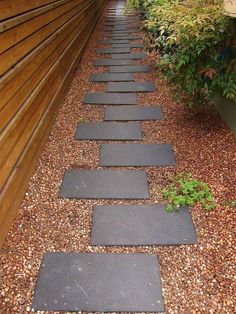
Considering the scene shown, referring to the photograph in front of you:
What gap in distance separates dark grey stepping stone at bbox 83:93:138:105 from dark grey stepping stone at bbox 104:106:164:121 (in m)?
0.19

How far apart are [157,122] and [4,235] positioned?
97.8 inches

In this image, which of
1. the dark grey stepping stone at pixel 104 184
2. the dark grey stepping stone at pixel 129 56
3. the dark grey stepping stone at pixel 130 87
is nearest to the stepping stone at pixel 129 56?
the dark grey stepping stone at pixel 129 56

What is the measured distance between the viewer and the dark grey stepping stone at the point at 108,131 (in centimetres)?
366

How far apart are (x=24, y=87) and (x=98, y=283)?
1.75 m

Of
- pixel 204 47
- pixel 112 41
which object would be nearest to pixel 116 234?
pixel 204 47

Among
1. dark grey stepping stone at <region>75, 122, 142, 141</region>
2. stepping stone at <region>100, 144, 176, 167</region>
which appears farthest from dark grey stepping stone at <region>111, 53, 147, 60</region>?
stepping stone at <region>100, 144, 176, 167</region>

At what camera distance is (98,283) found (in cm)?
197

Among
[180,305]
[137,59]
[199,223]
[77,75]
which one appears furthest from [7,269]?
[137,59]

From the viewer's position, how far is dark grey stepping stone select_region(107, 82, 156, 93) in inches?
198

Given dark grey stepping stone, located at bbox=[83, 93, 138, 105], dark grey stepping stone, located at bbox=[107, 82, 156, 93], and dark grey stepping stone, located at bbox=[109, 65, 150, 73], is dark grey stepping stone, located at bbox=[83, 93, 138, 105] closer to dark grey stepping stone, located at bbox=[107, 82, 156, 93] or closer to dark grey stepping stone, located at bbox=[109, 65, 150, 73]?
dark grey stepping stone, located at bbox=[107, 82, 156, 93]

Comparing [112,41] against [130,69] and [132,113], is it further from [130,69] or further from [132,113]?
[132,113]

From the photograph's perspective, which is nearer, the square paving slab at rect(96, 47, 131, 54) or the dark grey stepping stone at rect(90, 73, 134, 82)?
the dark grey stepping stone at rect(90, 73, 134, 82)

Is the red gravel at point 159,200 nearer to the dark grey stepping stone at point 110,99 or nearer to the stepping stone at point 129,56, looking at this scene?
the dark grey stepping stone at point 110,99

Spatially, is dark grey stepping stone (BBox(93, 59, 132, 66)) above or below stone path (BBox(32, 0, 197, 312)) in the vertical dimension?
above
